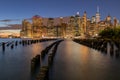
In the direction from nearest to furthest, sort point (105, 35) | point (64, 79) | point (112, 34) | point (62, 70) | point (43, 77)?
point (43, 77) < point (64, 79) < point (62, 70) < point (112, 34) < point (105, 35)

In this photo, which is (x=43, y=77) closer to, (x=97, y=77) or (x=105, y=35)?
(x=97, y=77)

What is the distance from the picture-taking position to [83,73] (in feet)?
70.8

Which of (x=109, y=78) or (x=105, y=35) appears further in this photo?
(x=105, y=35)

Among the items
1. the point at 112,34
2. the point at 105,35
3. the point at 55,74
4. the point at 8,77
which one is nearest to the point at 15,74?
the point at 8,77

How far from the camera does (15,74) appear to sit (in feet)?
70.7

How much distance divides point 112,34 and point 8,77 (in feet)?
380

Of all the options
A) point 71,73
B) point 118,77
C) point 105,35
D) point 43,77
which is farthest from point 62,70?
point 105,35

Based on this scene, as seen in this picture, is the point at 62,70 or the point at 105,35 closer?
the point at 62,70

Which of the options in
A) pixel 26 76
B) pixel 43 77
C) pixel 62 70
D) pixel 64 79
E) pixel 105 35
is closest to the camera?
pixel 43 77

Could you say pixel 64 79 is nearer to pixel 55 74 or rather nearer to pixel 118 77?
pixel 55 74

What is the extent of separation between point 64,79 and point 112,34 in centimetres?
11581

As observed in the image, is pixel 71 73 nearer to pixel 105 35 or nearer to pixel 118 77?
pixel 118 77

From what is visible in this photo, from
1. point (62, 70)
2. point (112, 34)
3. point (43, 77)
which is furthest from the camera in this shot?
point (112, 34)

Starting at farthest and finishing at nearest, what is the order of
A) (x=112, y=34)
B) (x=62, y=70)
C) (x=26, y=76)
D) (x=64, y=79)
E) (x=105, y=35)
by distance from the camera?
1. (x=105, y=35)
2. (x=112, y=34)
3. (x=62, y=70)
4. (x=26, y=76)
5. (x=64, y=79)
